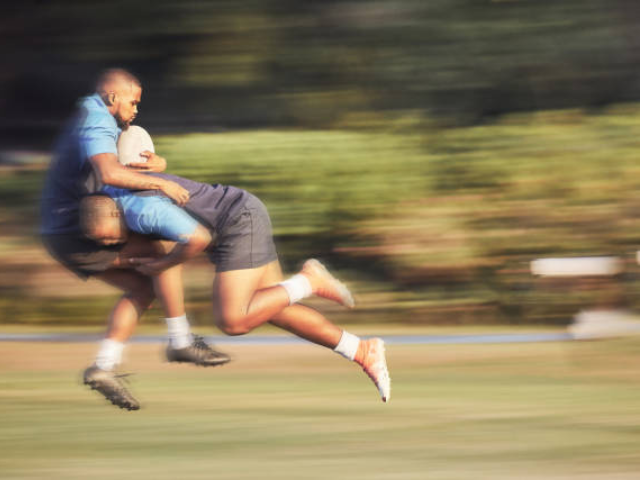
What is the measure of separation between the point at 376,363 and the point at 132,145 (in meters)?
1.50

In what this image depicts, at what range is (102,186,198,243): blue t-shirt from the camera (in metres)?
5.01

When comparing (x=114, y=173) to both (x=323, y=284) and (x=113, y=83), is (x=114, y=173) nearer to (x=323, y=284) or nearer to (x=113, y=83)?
(x=113, y=83)

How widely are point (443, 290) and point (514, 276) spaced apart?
Answer: 1.84 feet

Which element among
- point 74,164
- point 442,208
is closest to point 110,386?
point 74,164

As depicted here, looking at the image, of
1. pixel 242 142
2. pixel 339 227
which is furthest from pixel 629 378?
pixel 242 142

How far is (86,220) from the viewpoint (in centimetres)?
498

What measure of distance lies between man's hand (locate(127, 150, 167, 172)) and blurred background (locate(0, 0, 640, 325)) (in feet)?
14.8

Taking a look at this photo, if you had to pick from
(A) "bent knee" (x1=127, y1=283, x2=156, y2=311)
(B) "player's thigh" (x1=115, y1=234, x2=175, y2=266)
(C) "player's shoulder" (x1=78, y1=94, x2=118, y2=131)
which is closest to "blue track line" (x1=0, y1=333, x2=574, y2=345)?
(A) "bent knee" (x1=127, y1=283, x2=156, y2=311)

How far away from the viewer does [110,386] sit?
5219mm

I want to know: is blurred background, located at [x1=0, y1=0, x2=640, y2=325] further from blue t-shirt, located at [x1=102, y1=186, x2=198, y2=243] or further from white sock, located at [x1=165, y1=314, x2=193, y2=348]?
blue t-shirt, located at [x1=102, y1=186, x2=198, y2=243]

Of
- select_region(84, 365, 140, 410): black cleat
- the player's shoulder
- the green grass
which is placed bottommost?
select_region(84, 365, 140, 410): black cleat

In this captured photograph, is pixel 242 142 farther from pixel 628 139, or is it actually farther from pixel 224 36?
pixel 628 139

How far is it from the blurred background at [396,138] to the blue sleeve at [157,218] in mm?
4599

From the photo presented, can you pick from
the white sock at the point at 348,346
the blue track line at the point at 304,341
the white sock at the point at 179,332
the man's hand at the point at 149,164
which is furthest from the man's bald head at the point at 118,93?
the blue track line at the point at 304,341
